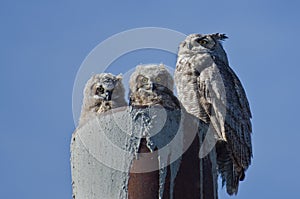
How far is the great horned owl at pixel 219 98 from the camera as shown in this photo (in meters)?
11.8

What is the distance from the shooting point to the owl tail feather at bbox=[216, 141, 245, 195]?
37.9 feet

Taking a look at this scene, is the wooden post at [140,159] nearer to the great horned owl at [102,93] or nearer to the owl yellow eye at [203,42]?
the great horned owl at [102,93]

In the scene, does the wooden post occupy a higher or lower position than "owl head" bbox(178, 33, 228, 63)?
lower

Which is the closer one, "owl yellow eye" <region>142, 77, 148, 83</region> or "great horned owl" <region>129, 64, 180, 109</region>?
"great horned owl" <region>129, 64, 180, 109</region>

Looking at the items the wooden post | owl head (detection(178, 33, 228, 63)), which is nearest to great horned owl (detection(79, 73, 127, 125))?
owl head (detection(178, 33, 228, 63))

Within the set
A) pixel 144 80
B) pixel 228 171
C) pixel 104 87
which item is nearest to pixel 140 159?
pixel 144 80

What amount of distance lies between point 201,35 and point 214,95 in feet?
5.32

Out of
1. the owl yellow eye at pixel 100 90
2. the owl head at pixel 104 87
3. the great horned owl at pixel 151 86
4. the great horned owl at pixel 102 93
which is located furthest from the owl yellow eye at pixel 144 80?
the owl yellow eye at pixel 100 90

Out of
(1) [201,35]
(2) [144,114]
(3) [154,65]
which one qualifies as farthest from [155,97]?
(1) [201,35]

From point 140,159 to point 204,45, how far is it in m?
6.19

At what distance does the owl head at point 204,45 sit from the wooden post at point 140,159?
5.51m

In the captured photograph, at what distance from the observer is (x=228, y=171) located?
1171 centimetres

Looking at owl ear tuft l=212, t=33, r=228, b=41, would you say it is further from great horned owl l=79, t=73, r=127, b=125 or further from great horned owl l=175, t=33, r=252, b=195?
great horned owl l=79, t=73, r=127, b=125

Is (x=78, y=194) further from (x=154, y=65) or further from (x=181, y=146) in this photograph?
(x=154, y=65)
